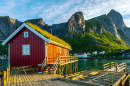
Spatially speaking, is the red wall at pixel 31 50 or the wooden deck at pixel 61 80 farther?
the red wall at pixel 31 50

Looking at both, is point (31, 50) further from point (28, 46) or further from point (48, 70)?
point (48, 70)

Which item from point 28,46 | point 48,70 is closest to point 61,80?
point 48,70

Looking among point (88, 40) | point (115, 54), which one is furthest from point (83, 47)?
point (115, 54)

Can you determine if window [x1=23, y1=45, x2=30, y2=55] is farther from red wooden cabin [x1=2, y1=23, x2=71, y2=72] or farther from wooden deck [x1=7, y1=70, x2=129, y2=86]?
wooden deck [x1=7, y1=70, x2=129, y2=86]

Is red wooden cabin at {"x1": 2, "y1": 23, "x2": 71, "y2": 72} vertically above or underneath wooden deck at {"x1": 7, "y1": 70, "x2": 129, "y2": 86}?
above

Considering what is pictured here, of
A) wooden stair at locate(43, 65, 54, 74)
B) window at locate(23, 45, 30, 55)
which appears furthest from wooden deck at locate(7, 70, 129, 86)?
window at locate(23, 45, 30, 55)

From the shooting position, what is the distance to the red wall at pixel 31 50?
16297 mm

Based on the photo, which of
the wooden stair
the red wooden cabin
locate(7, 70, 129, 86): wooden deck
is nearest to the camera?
locate(7, 70, 129, 86): wooden deck

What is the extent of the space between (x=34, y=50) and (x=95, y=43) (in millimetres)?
171672

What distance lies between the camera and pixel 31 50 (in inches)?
654

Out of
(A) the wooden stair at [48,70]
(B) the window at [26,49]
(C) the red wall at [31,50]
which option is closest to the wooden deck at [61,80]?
(A) the wooden stair at [48,70]

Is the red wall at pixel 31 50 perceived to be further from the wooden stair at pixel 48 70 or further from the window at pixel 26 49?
the wooden stair at pixel 48 70

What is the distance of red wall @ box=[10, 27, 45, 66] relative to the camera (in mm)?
16297

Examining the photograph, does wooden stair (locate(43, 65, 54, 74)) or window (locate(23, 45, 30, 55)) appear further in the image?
window (locate(23, 45, 30, 55))
